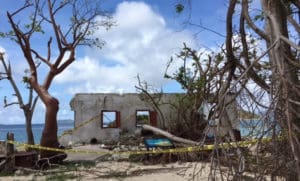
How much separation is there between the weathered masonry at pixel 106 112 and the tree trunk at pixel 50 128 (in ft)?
29.5

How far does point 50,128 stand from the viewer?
1457 cm

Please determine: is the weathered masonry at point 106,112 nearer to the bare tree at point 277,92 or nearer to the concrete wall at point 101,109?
the concrete wall at point 101,109

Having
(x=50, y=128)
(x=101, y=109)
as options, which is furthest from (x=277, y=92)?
(x=101, y=109)

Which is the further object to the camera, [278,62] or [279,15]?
[279,15]

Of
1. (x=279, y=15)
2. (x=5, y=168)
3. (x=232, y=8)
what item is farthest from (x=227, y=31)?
(x=5, y=168)

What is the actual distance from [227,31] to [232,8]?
1.04 feet

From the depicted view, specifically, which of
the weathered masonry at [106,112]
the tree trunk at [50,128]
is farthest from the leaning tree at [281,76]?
the weathered masonry at [106,112]

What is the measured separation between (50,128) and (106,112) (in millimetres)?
9873

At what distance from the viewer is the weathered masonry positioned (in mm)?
23797

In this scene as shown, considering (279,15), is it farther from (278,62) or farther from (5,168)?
(5,168)

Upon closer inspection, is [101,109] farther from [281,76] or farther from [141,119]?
[281,76]

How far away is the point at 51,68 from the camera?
613 inches

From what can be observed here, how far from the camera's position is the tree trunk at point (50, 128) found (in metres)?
14.2

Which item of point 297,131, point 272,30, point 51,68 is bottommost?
point 297,131
